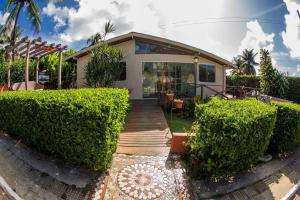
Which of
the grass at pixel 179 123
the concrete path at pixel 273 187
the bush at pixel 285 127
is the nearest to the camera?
the concrete path at pixel 273 187

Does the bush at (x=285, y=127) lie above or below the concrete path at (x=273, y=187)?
above

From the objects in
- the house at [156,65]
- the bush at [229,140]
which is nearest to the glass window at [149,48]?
the house at [156,65]

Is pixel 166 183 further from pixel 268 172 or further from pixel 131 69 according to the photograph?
pixel 131 69

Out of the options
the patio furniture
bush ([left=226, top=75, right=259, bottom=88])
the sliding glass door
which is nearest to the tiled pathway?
the sliding glass door

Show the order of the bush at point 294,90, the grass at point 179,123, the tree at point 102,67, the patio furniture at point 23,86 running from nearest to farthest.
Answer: the grass at point 179,123 < the tree at point 102,67 < the patio furniture at point 23,86 < the bush at point 294,90

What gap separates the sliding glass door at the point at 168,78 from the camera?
16.2 metres

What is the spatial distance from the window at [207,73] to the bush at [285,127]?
10.4 meters

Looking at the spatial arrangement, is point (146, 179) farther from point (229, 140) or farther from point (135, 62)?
point (135, 62)

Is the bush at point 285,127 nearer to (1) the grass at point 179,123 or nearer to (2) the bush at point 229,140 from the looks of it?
(2) the bush at point 229,140

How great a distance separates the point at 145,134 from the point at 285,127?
14.7 ft

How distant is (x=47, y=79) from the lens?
20.3 meters

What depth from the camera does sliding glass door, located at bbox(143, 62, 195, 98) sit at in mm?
16219

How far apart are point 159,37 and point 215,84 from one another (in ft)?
18.3

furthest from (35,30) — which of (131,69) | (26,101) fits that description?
(26,101)
